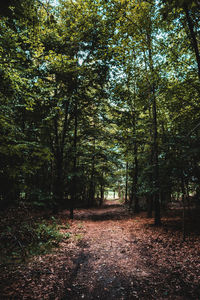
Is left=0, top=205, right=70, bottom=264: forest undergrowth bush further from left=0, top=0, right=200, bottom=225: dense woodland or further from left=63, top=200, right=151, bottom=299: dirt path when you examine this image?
left=63, top=200, right=151, bottom=299: dirt path

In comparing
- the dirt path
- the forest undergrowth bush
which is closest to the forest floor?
the dirt path

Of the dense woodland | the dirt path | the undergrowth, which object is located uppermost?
the dense woodland

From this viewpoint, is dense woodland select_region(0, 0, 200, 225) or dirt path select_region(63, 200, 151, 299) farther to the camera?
A: dense woodland select_region(0, 0, 200, 225)

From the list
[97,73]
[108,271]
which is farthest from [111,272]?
[97,73]

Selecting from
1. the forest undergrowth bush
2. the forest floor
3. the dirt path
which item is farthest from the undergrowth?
the dirt path

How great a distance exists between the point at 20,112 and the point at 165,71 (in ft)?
28.2

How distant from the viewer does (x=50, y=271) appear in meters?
4.77

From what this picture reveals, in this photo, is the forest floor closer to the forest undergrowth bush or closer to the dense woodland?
the forest undergrowth bush

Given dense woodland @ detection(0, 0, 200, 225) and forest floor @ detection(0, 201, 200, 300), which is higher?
dense woodland @ detection(0, 0, 200, 225)

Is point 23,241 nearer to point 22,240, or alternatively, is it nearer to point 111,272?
point 22,240

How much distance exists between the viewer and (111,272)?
479cm

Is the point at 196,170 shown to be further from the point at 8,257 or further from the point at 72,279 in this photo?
the point at 8,257

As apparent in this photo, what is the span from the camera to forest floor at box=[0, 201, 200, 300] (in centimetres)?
380

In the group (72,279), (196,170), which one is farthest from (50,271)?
(196,170)
